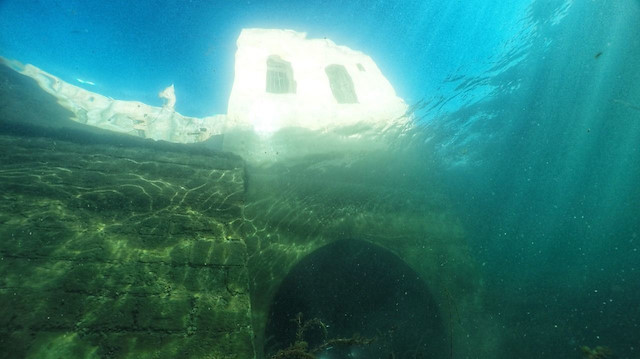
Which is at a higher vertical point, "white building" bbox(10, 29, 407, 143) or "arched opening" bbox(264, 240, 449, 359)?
"white building" bbox(10, 29, 407, 143)

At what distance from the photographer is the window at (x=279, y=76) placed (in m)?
13.5

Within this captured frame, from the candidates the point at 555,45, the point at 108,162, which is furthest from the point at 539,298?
the point at 108,162

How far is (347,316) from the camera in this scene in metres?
10.3

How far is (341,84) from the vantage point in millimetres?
15023

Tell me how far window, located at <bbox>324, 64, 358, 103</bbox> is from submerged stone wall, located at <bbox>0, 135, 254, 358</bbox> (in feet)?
33.6

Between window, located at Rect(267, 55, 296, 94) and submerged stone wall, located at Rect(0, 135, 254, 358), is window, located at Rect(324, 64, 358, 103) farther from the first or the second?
submerged stone wall, located at Rect(0, 135, 254, 358)

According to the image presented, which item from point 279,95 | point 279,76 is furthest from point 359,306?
point 279,76

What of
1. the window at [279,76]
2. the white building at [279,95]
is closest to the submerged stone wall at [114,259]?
the white building at [279,95]

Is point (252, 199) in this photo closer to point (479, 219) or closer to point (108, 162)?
point (108, 162)

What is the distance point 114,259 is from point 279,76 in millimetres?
12544

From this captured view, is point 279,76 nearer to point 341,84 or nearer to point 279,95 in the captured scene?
point 279,95

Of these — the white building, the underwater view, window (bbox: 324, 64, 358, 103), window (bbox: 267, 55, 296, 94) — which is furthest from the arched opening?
window (bbox: 267, 55, 296, 94)

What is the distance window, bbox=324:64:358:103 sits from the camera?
14242 millimetres

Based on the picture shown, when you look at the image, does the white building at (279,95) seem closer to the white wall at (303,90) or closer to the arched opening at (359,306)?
the white wall at (303,90)
